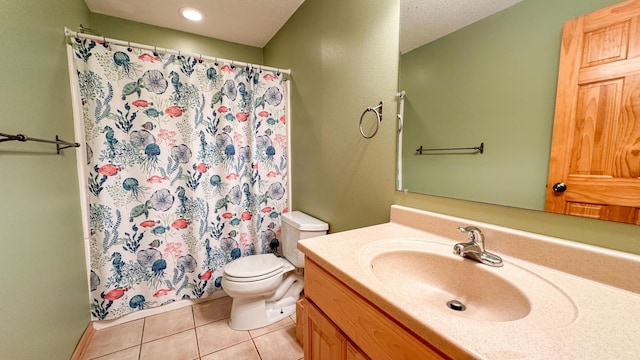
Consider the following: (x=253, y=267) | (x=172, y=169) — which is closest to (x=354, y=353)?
(x=253, y=267)

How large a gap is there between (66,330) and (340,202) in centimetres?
164

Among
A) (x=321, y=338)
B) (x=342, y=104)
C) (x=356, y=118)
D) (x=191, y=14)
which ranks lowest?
(x=321, y=338)

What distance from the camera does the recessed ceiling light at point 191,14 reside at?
1.90 meters

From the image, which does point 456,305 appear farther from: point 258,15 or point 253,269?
point 258,15

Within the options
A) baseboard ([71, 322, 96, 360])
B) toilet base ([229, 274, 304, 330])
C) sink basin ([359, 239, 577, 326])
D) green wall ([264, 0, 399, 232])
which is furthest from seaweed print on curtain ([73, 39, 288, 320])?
sink basin ([359, 239, 577, 326])

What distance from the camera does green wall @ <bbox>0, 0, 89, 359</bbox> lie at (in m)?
0.87

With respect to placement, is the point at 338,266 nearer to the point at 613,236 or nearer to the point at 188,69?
the point at 613,236

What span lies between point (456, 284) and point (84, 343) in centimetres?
212

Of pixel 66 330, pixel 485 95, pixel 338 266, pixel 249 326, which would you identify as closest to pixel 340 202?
pixel 338 266

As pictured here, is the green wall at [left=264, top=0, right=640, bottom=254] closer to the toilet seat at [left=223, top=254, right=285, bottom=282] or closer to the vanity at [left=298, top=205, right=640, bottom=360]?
the vanity at [left=298, top=205, right=640, bottom=360]

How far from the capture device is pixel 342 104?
1513 mm

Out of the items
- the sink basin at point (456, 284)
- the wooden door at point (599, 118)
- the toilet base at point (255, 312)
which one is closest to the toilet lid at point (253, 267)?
the toilet base at point (255, 312)

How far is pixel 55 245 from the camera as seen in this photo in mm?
1192

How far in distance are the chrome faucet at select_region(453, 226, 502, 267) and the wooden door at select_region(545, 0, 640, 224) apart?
220 mm
